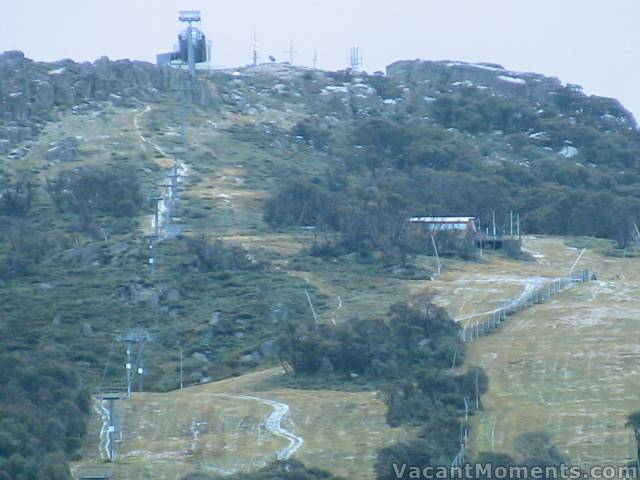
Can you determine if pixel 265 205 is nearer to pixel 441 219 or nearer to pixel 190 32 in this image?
pixel 441 219

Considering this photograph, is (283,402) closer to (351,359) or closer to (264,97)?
(351,359)

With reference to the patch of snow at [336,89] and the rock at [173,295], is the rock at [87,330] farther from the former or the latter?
the patch of snow at [336,89]

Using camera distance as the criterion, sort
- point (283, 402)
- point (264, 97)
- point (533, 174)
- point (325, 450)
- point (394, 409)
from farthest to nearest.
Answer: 1. point (264, 97)
2. point (533, 174)
3. point (283, 402)
4. point (394, 409)
5. point (325, 450)

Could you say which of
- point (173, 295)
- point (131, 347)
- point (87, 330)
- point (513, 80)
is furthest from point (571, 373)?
point (513, 80)

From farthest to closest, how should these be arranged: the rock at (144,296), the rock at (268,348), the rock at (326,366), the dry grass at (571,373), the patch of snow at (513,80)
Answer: the patch of snow at (513,80), the rock at (144,296), the rock at (268,348), the rock at (326,366), the dry grass at (571,373)

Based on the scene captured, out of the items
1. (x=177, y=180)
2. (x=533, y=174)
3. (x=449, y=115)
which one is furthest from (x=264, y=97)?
(x=177, y=180)

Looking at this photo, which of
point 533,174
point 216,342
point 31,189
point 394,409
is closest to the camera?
point 394,409

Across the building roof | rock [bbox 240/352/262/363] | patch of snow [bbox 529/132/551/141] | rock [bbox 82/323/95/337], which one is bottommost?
rock [bbox 240/352/262/363]

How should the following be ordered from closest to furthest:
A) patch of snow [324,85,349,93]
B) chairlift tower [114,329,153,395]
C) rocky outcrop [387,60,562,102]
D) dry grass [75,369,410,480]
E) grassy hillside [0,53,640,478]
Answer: dry grass [75,369,410,480] < chairlift tower [114,329,153,395] < grassy hillside [0,53,640,478] < patch of snow [324,85,349,93] < rocky outcrop [387,60,562,102]

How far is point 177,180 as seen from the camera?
7738 cm

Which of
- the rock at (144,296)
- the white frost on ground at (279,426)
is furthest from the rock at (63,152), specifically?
the white frost on ground at (279,426)

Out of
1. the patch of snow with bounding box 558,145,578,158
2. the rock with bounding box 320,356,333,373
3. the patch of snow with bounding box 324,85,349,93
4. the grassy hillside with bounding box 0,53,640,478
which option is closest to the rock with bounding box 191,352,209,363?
the grassy hillside with bounding box 0,53,640,478

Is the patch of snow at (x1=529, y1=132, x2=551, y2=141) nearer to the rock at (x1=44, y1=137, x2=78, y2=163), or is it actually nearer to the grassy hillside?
the grassy hillside

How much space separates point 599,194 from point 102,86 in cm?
2602
